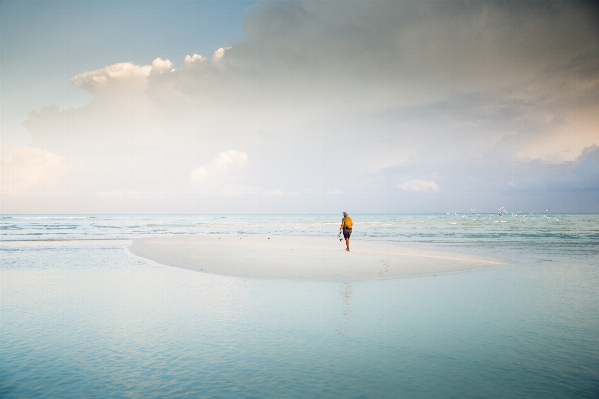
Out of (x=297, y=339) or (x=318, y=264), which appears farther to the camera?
(x=318, y=264)

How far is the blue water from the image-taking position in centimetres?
612

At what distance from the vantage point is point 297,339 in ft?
27.0

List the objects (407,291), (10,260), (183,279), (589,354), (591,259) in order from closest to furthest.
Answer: (589,354), (407,291), (183,279), (10,260), (591,259)

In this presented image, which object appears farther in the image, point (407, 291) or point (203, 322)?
point (407, 291)

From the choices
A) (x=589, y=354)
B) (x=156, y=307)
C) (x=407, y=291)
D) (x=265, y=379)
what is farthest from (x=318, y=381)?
(x=407, y=291)

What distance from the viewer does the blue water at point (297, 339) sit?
6121mm

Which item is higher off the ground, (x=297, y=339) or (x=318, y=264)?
(x=318, y=264)

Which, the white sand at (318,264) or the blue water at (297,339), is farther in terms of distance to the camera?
the white sand at (318,264)

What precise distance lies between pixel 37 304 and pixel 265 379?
28.6 ft

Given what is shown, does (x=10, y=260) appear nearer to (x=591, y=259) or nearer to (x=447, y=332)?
(x=447, y=332)

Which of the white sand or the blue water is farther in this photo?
the white sand

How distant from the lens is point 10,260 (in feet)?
71.2

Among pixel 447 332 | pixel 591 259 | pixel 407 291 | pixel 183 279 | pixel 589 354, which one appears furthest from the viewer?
pixel 591 259

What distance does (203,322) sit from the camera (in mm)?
9453
